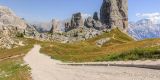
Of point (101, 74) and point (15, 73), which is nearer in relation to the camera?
point (101, 74)

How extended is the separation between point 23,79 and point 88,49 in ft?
297

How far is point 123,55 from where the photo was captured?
2518 inches

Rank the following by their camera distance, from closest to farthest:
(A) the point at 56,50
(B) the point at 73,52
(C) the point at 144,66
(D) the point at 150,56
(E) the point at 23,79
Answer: (E) the point at 23,79 < (C) the point at 144,66 < (D) the point at 150,56 < (B) the point at 73,52 < (A) the point at 56,50

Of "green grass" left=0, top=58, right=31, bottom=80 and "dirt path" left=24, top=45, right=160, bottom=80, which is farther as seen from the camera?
"green grass" left=0, top=58, right=31, bottom=80

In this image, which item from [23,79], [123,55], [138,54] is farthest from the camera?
[123,55]

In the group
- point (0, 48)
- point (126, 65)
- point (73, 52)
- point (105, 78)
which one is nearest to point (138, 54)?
point (126, 65)

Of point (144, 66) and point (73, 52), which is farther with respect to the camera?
point (73, 52)

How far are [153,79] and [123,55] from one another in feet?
105

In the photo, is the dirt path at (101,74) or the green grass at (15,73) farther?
the green grass at (15,73)

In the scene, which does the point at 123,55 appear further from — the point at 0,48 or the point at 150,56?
the point at 0,48

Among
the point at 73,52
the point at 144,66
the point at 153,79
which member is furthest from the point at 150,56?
the point at 73,52

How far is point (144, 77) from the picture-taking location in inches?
1342

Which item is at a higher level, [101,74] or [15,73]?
[101,74]

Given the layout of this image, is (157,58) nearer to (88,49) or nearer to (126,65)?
(126,65)
